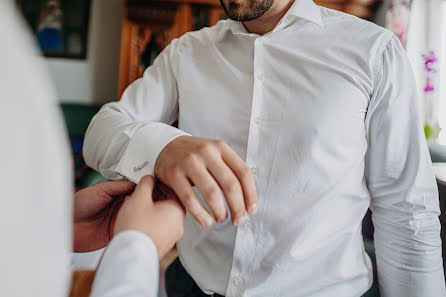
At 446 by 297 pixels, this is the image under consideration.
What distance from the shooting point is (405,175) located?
2.63 feet

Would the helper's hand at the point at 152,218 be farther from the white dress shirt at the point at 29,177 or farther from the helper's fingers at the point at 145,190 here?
the white dress shirt at the point at 29,177

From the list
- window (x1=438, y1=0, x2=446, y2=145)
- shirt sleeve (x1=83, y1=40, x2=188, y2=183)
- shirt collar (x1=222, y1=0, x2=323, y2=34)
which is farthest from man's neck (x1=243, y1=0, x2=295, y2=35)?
window (x1=438, y1=0, x2=446, y2=145)

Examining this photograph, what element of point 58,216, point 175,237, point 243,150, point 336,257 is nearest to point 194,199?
point 175,237

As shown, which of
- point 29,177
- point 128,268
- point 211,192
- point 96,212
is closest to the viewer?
point 29,177

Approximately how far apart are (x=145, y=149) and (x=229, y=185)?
24cm

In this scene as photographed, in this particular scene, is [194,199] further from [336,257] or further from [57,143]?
[336,257]

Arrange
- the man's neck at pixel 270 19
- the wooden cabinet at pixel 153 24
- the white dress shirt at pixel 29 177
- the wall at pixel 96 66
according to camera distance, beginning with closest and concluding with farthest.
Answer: the white dress shirt at pixel 29 177, the man's neck at pixel 270 19, the wooden cabinet at pixel 153 24, the wall at pixel 96 66

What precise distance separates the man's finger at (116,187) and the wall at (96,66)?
3679 mm

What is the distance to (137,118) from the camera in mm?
923

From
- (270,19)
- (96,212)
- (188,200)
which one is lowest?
(96,212)

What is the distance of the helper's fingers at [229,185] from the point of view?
50 centimetres

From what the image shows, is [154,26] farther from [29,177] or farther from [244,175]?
[29,177]

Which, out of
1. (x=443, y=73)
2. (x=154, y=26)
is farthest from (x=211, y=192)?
(x=154, y=26)

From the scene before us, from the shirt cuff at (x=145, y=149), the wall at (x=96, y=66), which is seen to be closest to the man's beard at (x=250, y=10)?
the shirt cuff at (x=145, y=149)
